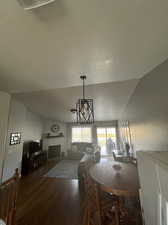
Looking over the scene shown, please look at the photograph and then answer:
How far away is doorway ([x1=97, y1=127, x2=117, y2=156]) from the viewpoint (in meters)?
7.57

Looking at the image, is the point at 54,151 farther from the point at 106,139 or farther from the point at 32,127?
the point at 106,139

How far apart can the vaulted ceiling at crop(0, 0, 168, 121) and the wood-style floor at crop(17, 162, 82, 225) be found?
2.67m

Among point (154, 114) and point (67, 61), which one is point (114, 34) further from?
point (154, 114)

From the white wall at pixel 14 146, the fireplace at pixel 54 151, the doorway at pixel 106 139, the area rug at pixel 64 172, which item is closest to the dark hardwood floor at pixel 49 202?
the area rug at pixel 64 172

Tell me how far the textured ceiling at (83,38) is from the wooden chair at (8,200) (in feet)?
5.35

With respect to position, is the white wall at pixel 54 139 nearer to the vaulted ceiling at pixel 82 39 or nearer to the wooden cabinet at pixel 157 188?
the vaulted ceiling at pixel 82 39

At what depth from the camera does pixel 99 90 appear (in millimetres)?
2838

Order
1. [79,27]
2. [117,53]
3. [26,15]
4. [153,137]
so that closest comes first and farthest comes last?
[26,15] → [79,27] → [117,53] → [153,137]

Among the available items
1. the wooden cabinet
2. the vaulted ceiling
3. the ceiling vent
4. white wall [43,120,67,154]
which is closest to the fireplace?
white wall [43,120,67,154]

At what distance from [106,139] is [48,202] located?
6030mm

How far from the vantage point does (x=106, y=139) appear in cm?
782

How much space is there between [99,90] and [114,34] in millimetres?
1756

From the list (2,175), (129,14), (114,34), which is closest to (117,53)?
(114,34)

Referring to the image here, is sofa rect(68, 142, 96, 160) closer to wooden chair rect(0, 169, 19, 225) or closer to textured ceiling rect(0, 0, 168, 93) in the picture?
wooden chair rect(0, 169, 19, 225)
